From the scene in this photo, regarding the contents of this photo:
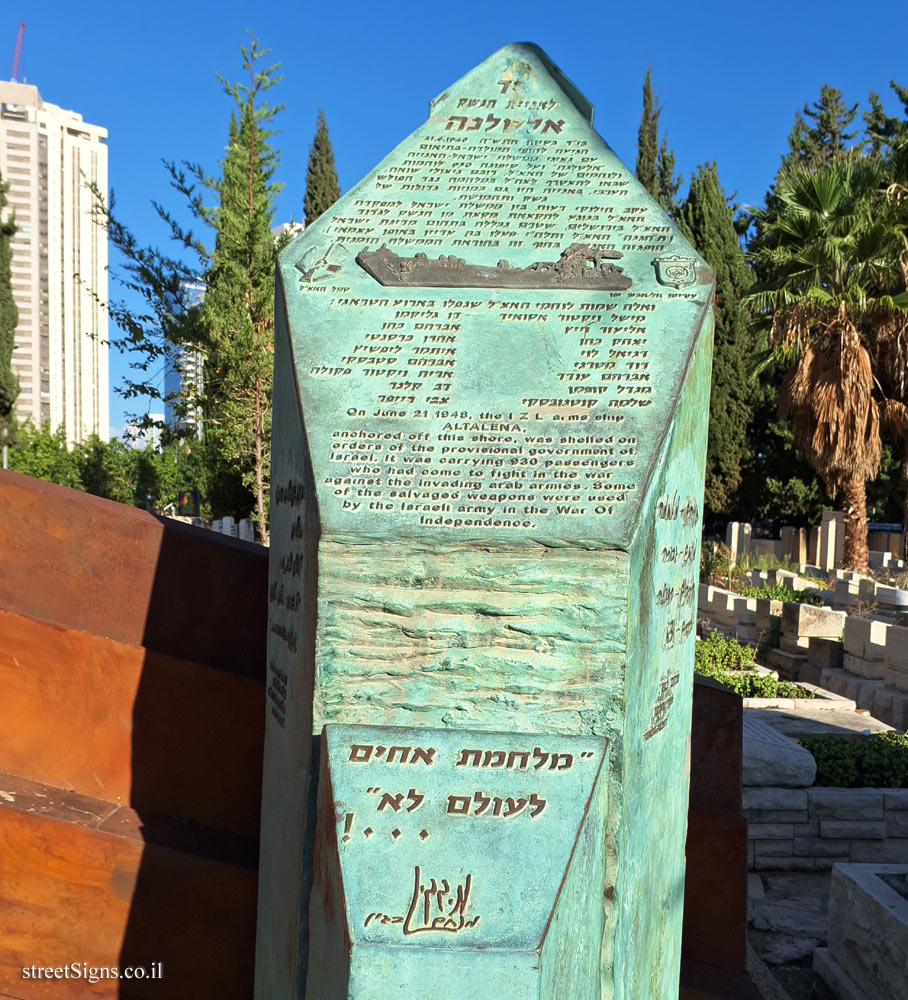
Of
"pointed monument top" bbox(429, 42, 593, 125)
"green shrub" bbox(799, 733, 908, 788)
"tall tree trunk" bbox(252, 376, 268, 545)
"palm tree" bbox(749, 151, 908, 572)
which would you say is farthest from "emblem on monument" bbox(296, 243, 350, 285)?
"palm tree" bbox(749, 151, 908, 572)

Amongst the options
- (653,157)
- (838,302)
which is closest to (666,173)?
(653,157)

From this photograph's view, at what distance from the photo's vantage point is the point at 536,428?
2.21 meters

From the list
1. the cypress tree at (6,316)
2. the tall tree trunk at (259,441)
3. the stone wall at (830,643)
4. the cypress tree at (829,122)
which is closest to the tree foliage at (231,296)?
the tall tree trunk at (259,441)

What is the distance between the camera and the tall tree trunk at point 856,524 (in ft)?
50.9

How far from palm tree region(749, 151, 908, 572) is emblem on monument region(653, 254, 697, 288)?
44.2ft

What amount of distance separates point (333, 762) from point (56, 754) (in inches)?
54.2

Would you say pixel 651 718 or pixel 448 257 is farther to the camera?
pixel 448 257

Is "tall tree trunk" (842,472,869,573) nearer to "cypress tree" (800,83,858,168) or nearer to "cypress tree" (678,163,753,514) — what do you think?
"cypress tree" (678,163,753,514)

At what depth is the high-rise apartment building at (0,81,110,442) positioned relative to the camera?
145 feet

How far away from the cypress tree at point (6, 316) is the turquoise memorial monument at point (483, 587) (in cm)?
2048

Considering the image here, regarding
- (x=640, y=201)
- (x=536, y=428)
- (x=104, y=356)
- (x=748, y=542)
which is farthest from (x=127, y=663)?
(x=104, y=356)

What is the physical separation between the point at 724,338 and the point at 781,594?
→ 10.2m

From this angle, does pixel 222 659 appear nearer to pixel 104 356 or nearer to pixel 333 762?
pixel 333 762

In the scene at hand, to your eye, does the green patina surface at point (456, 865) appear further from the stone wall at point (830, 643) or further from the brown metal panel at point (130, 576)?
the stone wall at point (830, 643)
